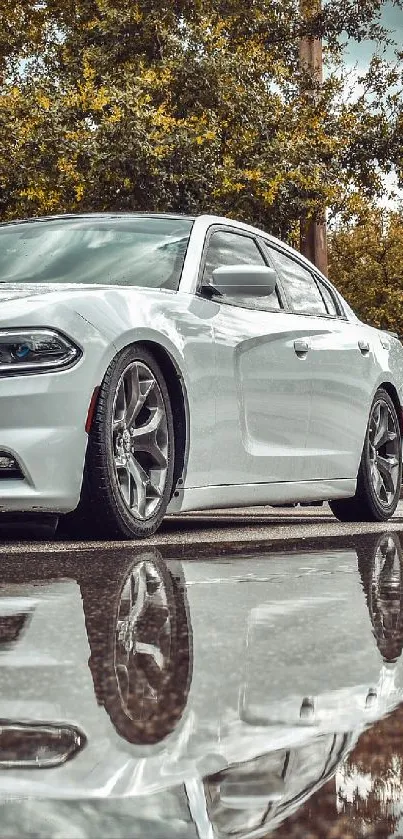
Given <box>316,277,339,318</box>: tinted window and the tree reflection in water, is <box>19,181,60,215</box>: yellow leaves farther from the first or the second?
the tree reflection in water

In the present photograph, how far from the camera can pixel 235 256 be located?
7844mm

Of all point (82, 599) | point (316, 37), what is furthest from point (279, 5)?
point (82, 599)

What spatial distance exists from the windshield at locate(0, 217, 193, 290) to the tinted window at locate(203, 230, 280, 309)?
0.17 meters

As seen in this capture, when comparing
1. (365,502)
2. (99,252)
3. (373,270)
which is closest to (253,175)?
(365,502)

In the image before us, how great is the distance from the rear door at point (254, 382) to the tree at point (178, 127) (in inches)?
429

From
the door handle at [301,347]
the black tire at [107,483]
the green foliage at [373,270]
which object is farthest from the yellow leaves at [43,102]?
the green foliage at [373,270]

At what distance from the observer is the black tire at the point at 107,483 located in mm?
6145

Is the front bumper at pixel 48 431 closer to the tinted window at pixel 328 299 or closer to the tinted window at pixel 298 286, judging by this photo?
the tinted window at pixel 298 286

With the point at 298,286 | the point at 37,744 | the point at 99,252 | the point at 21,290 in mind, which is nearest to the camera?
the point at 37,744

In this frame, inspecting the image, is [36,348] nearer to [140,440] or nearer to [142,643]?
[140,440]

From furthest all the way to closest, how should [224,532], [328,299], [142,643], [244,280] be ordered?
[328,299] < [224,532] < [244,280] < [142,643]

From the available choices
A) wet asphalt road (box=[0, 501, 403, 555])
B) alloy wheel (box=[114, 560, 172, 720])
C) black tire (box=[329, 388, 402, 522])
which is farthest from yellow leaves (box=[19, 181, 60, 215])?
alloy wheel (box=[114, 560, 172, 720])

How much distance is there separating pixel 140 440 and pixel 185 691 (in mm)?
3445

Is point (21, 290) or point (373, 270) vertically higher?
point (21, 290)
